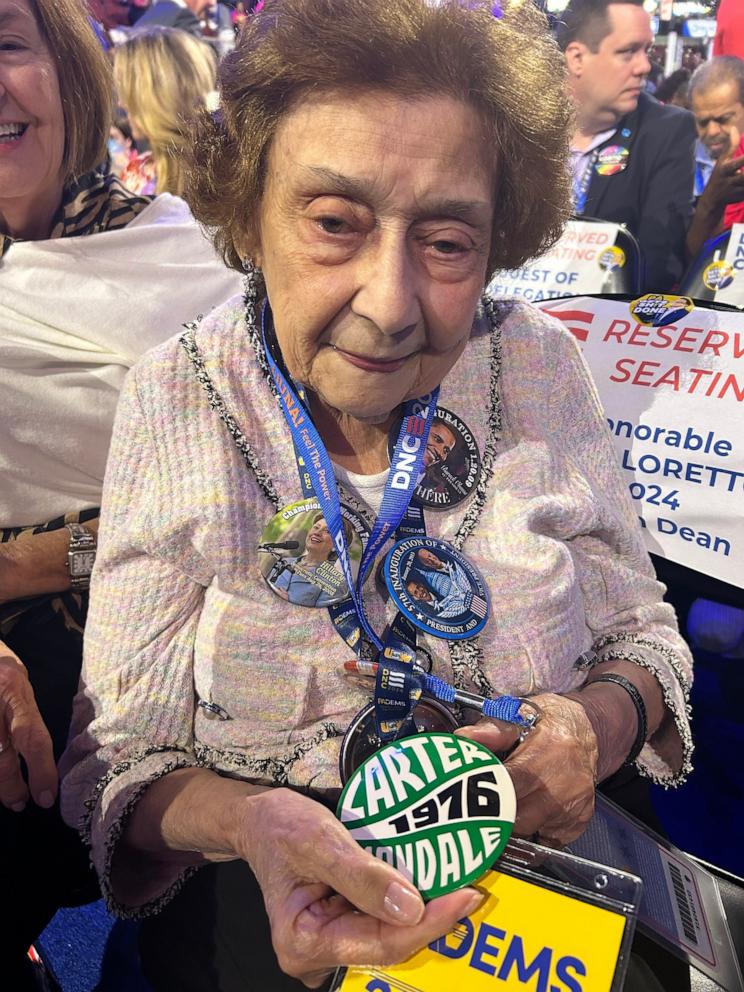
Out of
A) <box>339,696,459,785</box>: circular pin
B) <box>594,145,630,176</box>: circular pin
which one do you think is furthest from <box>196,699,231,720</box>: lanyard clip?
<box>594,145,630,176</box>: circular pin

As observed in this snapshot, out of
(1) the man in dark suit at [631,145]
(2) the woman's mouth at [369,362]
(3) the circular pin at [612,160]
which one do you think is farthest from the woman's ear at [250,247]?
(3) the circular pin at [612,160]

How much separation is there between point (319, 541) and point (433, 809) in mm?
466

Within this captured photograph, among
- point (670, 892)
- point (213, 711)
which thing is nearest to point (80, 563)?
point (213, 711)

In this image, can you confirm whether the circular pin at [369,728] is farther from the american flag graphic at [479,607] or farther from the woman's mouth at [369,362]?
the woman's mouth at [369,362]

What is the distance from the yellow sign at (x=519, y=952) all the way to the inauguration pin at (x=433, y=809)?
53mm

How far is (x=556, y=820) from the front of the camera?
1301mm

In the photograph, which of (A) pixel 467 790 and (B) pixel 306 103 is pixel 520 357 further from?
(A) pixel 467 790

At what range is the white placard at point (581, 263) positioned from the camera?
3389 mm

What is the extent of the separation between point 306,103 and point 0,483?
1.09 m

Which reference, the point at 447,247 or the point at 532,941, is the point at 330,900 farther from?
the point at 447,247

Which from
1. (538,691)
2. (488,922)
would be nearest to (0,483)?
(538,691)

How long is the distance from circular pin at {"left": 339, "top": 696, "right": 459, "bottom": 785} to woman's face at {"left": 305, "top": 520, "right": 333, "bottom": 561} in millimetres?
241

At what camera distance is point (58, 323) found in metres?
1.99

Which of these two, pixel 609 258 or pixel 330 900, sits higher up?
pixel 609 258
